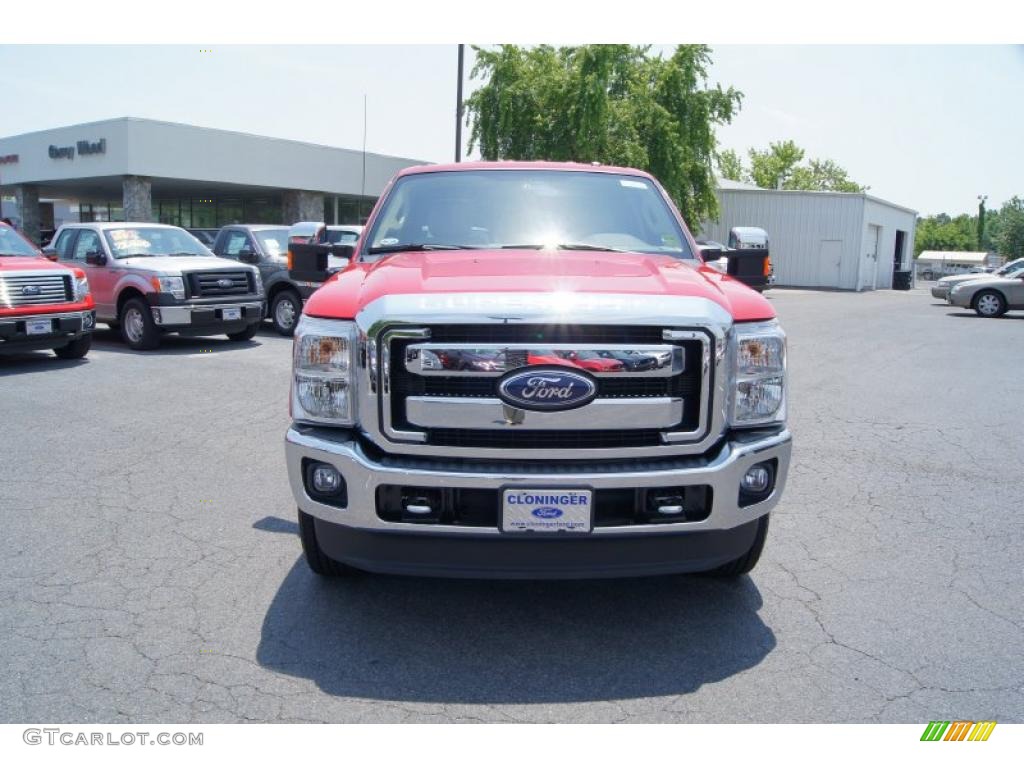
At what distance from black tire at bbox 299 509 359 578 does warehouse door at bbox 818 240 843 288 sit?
124 ft

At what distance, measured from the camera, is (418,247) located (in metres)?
4.40

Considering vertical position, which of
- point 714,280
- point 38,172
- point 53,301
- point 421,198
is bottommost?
point 53,301

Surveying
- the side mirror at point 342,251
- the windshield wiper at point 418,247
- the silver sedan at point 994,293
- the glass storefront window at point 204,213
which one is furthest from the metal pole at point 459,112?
the glass storefront window at point 204,213

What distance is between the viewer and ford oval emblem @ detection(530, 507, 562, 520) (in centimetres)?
304

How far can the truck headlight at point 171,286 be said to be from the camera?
1184 cm

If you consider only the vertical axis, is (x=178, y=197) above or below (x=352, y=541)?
above

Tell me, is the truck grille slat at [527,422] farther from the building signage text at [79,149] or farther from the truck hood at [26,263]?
the building signage text at [79,149]

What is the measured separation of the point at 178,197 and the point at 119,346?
36666 mm

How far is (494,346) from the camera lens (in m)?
3.08

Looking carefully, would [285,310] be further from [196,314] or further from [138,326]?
[138,326]

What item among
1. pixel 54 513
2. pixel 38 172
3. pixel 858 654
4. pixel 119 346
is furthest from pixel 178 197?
pixel 858 654

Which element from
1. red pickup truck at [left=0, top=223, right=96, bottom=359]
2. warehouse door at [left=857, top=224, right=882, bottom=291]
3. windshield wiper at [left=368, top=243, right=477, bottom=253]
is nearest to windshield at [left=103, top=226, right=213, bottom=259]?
red pickup truck at [left=0, top=223, right=96, bottom=359]

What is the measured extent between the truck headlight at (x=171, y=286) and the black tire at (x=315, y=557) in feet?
29.9

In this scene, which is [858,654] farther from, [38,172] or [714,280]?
[38,172]
